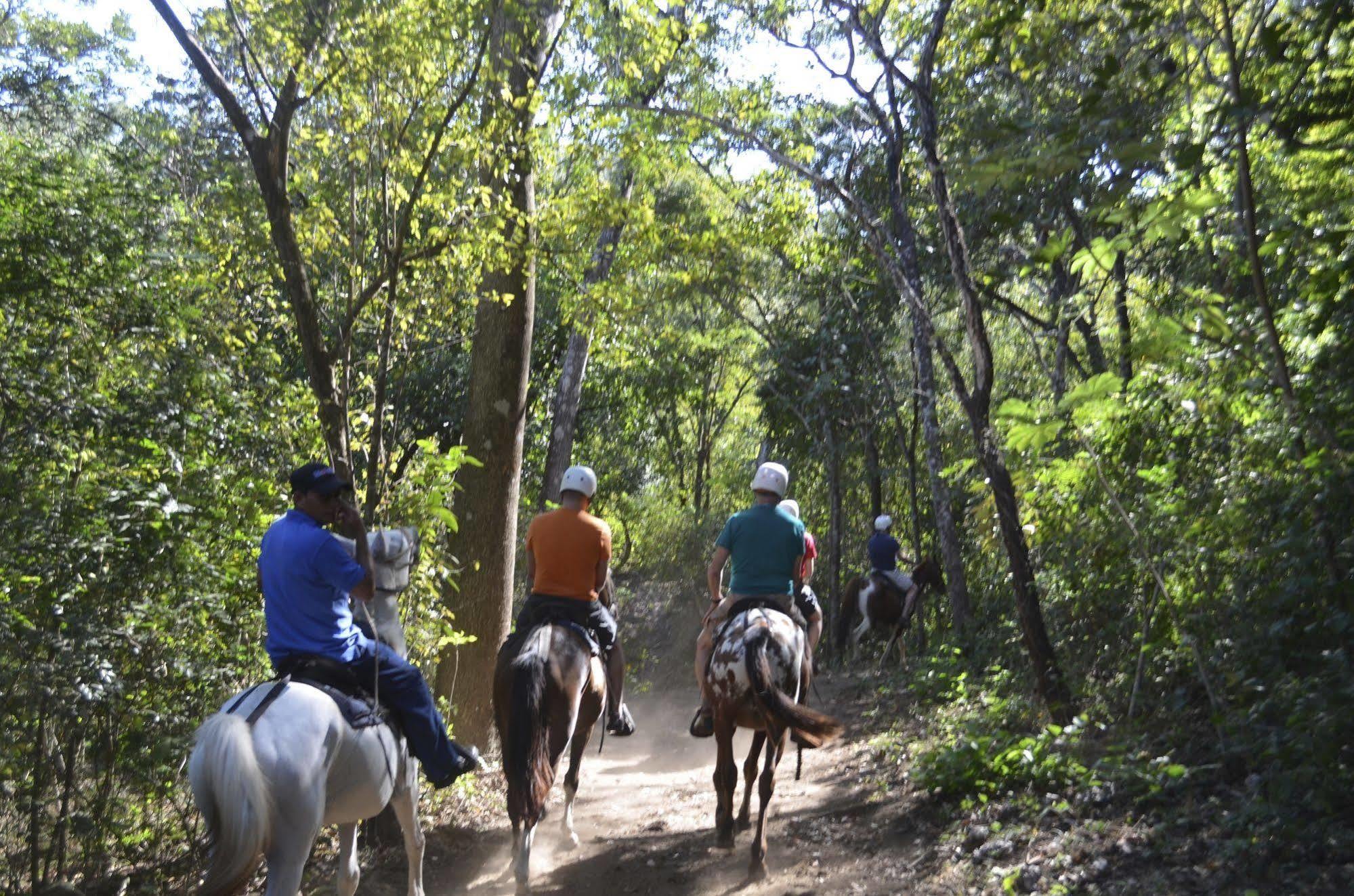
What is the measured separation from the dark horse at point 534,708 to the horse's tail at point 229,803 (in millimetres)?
2372

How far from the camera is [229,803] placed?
446cm

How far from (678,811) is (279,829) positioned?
4922 millimetres

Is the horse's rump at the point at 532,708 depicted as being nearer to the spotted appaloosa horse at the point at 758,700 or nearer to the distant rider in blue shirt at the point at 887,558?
the spotted appaloosa horse at the point at 758,700

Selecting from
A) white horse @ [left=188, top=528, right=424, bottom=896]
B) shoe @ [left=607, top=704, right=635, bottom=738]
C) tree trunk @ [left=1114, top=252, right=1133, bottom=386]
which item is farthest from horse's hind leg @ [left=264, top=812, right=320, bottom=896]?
tree trunk @ [left=1114, top=252, right=1133, bottom=386]

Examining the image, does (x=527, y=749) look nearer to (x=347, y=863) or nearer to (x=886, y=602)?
(x=347, y=863)

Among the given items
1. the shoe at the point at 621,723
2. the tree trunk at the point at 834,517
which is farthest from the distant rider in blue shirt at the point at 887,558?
the shoe at the point at 621,723

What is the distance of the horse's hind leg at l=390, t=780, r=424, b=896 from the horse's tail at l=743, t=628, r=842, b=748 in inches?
87.5

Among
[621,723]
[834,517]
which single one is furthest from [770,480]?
[834,517]

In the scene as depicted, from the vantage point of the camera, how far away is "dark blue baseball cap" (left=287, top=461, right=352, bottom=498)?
210 inches

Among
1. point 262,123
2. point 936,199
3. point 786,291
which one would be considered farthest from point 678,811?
point 786,291

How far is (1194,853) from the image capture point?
5.54 m

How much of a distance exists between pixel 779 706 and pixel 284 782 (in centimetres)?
331

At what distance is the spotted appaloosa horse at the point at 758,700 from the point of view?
281 inches

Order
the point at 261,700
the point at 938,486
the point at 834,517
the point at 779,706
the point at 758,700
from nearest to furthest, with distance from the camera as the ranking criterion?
1. the point at 261,700
2. the point at 779,706
3. the point at 758,700
4. the point at 938,486
5. the point at 834,517
